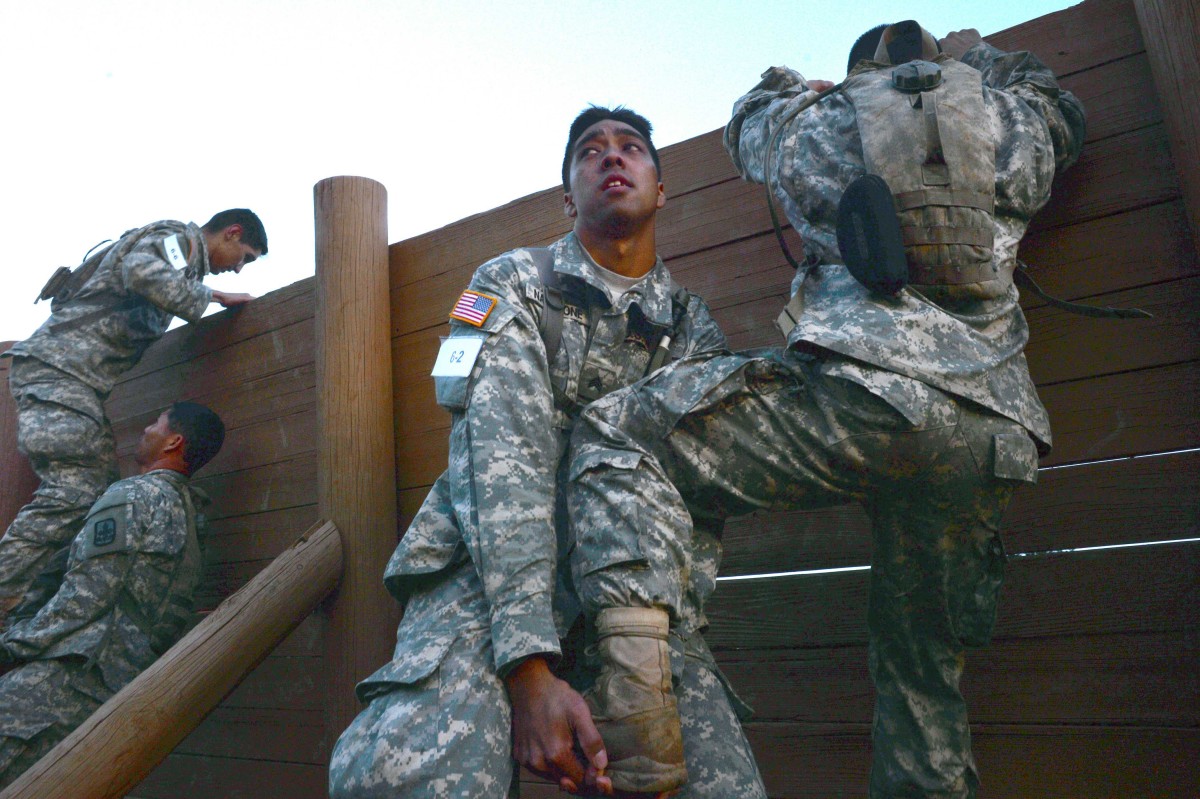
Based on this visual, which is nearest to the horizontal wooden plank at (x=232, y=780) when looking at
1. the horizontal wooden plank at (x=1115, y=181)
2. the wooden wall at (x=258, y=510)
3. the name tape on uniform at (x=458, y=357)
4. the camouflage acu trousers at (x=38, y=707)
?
the wooden wall at (x=258, y=510)

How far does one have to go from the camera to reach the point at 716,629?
95.1 inches

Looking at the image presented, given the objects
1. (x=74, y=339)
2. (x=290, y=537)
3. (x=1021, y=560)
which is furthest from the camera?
(x=74, y=339)

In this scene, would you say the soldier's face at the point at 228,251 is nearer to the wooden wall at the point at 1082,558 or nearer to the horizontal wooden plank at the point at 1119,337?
the wooden wall at the point at 1082,558

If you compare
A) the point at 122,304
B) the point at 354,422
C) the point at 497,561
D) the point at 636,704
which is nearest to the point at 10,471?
the point at 122,304

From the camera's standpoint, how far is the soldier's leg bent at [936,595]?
160 cm

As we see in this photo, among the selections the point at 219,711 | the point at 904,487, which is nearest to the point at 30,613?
the point at 219,711

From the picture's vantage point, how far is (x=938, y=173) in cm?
168

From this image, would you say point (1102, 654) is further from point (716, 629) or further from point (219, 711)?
point (219, 711)

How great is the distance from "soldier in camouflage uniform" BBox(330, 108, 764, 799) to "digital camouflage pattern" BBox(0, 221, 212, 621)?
6.91ft

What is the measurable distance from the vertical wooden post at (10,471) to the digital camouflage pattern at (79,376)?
0.17 metres

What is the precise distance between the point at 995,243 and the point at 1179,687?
3.01ft

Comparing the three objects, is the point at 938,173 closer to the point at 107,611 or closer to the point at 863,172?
the point at 863,172

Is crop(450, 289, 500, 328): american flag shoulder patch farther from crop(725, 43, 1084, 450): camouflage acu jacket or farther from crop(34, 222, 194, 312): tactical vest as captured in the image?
crop(34, 222, 194, 312): tactical vest

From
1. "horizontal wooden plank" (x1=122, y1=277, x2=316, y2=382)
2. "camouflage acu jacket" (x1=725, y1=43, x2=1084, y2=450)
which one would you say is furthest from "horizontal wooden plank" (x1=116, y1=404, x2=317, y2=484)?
"camouflage acu jacket" (x1=725, y1=43, x2=1084, y2=450)
